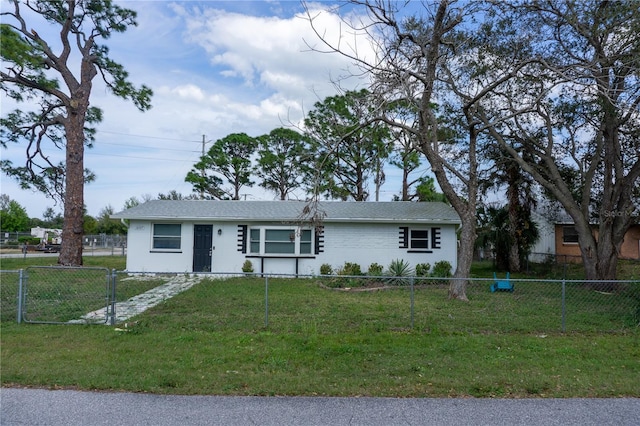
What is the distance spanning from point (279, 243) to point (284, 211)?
5.04 ft

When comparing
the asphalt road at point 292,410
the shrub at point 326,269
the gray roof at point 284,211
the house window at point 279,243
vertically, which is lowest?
the asphalt road at point 292,410

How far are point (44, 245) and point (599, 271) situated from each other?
37122 millimetres

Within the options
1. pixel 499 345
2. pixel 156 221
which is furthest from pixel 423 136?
pixel 156 221

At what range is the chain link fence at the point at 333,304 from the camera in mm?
8586

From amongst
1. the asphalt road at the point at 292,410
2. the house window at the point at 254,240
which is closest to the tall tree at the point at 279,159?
the house window at the point at 254,240

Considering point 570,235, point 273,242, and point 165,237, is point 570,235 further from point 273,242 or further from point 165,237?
point 165,237

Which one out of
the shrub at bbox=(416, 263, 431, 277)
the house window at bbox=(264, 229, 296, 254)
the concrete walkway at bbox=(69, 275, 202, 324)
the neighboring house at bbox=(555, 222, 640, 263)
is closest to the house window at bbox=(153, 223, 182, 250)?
the concrete walkway at bbox=(69, 275, 202, 324)

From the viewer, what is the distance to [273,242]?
17.5 metres

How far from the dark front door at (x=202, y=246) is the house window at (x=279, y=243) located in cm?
168

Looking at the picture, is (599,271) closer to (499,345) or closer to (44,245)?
(499,345)

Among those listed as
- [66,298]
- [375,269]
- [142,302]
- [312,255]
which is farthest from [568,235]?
[66,298]

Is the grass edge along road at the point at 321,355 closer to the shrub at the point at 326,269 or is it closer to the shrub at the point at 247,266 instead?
the shrub at the point at 326,269

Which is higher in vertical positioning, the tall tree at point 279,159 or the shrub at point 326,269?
the tall tree at point 279,159

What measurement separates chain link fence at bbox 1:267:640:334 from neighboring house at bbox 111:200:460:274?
2.42m
